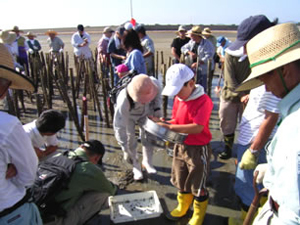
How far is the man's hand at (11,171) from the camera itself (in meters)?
1.62

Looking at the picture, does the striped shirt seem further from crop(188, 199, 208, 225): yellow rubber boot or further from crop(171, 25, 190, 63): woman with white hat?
crop(171, 25, 190, 63): woman with white hat

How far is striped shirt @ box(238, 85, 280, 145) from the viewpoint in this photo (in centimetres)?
221

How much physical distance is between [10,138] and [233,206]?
295 centimetres

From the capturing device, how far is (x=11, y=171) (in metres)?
1.64

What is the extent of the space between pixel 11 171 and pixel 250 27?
2842 millimetres

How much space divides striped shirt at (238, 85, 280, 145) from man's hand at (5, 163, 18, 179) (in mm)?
2143

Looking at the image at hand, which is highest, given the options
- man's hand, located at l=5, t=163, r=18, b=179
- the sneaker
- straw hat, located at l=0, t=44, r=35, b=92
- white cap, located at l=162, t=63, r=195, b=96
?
straw hat, located at l=0, t=44, r=35, b=92

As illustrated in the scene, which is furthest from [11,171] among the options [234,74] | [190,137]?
[234,74]

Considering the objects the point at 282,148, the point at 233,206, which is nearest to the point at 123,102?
the point at 233,206

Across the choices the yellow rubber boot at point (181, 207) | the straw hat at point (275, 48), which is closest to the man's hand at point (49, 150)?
the yellow rubber boot at point (181, 207)

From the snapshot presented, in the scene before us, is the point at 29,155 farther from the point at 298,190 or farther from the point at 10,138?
the point at 298,190

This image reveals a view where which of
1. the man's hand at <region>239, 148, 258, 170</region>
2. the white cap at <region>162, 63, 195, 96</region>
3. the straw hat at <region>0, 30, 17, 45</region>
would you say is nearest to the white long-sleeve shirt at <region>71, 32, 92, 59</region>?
the straw hat at <region>0, 30, 17, 45</region>

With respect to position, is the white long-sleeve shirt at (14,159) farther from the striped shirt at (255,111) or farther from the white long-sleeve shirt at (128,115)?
the striped shirt at (255,111)

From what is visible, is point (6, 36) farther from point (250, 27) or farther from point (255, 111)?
point (255, 111)
